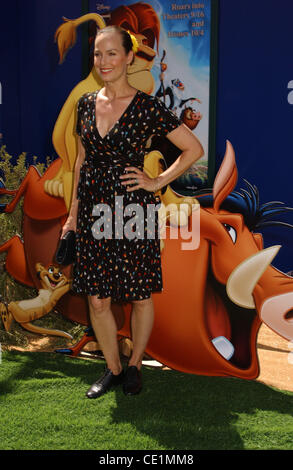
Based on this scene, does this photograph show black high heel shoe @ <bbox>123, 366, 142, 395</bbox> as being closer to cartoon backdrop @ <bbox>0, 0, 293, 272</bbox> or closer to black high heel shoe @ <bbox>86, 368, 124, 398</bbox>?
black high heel shoe @ <bbox>86, 368, 124, 398</bbox>

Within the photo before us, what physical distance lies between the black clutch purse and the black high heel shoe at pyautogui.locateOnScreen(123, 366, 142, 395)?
2.12ft

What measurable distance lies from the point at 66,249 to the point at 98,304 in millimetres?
309

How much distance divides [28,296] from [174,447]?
164 centimetres

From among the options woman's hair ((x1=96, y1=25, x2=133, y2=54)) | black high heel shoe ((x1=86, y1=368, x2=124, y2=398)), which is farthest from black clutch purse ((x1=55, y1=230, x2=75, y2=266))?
woman's hair ((x1=96, y1=25, x2=133, y2=54))

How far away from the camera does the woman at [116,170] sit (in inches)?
84.4

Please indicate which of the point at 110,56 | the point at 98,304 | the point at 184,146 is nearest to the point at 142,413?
the point at 98,304

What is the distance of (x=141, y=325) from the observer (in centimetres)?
243

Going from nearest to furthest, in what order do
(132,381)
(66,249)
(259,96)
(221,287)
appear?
(66,249), (132,381), (221,287), (259,96)

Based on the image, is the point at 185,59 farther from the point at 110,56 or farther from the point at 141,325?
the point at 141,325

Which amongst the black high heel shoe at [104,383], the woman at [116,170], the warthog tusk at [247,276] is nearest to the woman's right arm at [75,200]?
the woman at [116,170]

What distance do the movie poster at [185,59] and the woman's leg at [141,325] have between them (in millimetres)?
1031

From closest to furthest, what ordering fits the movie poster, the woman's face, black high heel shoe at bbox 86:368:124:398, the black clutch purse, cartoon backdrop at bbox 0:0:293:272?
the woman's face, the black clutch purse, black high heel shoe at bbox 86:368:124:398, cartoon backdrop at bbox 0:0:293:272, the movie poster

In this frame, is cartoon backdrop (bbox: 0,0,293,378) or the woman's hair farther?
cartoon backdrop (bbox: 0,0,293,378)

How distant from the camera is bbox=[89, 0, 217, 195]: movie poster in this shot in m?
3.24
